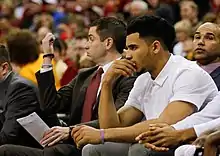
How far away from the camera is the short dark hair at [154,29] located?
5.74 m

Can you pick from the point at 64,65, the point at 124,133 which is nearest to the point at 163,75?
the point at 124,133

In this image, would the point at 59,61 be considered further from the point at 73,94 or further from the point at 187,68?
the point at 187,68

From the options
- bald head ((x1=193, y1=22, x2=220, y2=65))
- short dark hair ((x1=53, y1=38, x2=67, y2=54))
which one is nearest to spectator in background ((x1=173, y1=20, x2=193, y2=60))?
short dark hair ((x1=53, y1=38, x2=67, y2=54))

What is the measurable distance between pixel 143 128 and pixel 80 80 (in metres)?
1.75

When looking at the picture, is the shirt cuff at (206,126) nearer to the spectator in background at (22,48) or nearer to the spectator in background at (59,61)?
the spectator in background at (22,48)

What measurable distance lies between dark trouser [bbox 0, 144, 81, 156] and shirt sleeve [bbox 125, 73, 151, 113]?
0.73 m

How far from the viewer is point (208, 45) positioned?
655cm

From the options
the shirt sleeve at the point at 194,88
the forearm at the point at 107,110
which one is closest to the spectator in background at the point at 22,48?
the forearm at the point at 107,110

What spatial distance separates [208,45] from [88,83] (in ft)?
3.49

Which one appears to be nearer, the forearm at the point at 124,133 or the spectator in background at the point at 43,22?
the forearm at the point at 124,133

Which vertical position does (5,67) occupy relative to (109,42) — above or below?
below

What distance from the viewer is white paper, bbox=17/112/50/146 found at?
6219 mm

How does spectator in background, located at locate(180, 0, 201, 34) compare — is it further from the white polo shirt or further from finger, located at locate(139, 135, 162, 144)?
finger, located at locate(139, 135, 162, 144)

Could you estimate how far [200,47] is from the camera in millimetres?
6566
